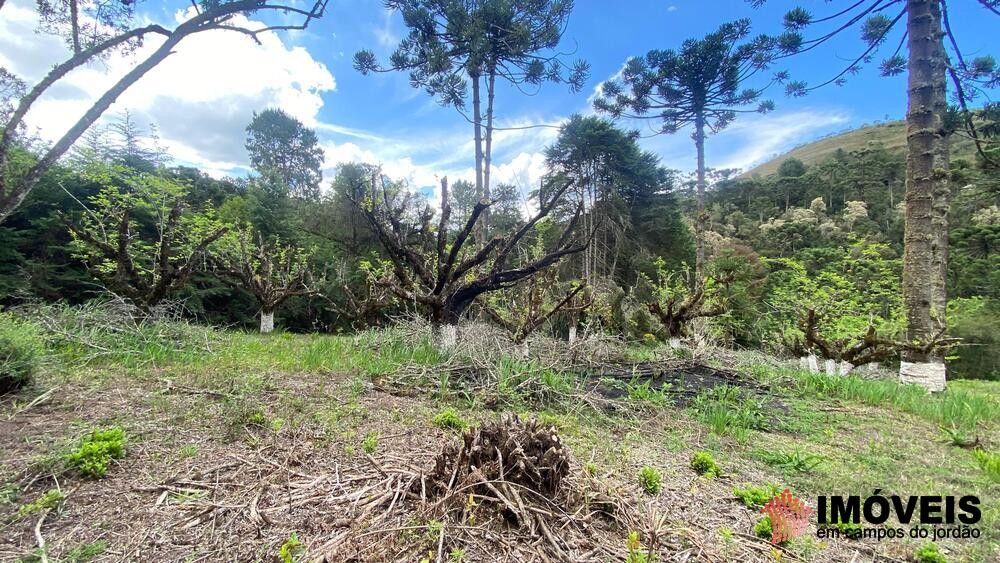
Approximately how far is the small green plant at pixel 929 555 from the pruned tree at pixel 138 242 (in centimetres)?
875

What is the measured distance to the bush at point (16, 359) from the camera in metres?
2.79

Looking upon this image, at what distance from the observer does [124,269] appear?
6652 mm

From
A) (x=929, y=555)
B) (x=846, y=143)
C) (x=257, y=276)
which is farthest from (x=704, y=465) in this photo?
(x=846, y=143)

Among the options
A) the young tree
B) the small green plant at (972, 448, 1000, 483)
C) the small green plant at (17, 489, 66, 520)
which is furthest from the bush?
the young tree

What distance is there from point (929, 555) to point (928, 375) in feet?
19.7

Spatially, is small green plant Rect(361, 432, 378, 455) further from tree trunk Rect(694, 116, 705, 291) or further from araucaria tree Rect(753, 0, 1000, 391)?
tree trunk Rect(694, 116, 705, 291)

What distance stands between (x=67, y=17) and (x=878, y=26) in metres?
14.3

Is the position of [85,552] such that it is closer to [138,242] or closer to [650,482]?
[650,482]

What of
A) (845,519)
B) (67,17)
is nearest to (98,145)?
(67,17)

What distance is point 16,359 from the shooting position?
2.85 m

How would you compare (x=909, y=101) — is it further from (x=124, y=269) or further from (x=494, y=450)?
(x=124, y=269)

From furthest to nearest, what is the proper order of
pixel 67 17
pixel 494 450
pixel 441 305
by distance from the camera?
1. pixel 441 305
2. pixel 67 17
3. pixel 494 450

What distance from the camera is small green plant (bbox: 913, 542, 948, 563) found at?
4.90 feet

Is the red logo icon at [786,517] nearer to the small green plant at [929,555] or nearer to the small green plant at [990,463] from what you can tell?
the small green plant at [929,555]
